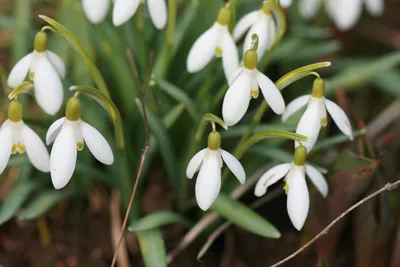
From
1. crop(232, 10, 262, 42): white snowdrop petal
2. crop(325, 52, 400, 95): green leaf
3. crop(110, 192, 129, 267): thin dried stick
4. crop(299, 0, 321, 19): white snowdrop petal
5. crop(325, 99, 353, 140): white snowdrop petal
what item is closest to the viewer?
crop(325, 99, 353, 140): white snowdrop petal

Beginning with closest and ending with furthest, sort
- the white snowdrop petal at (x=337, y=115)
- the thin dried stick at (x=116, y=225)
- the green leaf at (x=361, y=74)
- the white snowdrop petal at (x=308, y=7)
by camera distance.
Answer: the white snowdrop petal at (x=337, y=115), the thin dried stick at (x=116, y=225), the green leaf at (x=361, y=74), the white snowdrop petal at (x=308, y=7)

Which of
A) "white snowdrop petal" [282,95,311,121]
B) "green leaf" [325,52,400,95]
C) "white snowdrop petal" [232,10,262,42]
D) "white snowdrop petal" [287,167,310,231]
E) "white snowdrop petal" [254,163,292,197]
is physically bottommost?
"white snowdrop petal" [287,167,310,231]

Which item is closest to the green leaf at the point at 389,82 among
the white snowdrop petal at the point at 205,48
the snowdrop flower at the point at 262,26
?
the snowdrop flower at the point at 262,26

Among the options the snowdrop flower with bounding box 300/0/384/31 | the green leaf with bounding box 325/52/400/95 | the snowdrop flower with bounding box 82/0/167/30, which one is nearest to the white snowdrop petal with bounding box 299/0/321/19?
the snowdrop flower with bounding box 300/0/384/31

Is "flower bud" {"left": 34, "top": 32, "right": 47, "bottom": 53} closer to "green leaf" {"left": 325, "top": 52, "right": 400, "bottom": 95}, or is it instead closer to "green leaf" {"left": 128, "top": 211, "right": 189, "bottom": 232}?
"green leaf" {"left": 128, "top": 211, "right": 189, "bottom": 232}

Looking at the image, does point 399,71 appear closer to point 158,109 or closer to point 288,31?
point 288,31

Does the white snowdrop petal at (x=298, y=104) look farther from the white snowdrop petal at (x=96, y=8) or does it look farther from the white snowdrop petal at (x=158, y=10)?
the white snowdrop petal at (x=96, y=8)

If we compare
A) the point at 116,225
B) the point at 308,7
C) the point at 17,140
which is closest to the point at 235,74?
the point at 17,140

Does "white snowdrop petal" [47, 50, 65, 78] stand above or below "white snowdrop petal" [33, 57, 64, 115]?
above
